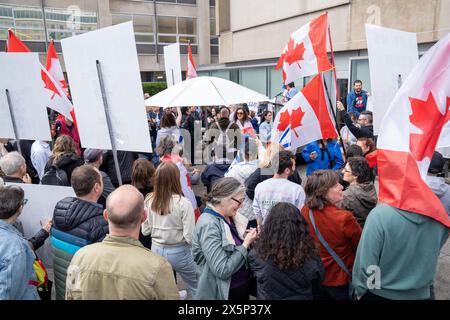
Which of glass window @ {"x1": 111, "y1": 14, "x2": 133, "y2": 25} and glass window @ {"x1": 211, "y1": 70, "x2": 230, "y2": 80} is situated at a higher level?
glass window @ {"x1": 111, "y1": 14, "x2": 133, "y2": 25}

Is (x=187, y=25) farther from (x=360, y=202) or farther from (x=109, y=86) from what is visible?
(x=360, y=202)

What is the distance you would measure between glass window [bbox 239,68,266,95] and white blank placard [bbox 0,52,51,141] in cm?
1395

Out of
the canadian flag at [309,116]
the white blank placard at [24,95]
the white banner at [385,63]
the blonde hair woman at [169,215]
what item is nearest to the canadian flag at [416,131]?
the white banner at [385,63]

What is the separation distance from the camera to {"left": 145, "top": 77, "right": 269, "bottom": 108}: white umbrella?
199 inches

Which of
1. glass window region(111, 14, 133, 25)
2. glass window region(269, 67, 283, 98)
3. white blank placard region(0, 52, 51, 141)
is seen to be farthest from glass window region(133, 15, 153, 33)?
white blank placard region(0, 52, 51, 141)

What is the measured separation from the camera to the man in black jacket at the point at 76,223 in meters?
2.51

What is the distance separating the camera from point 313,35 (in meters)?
4.99

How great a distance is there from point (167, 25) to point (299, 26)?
1763 cm

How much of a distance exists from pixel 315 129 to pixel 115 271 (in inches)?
132

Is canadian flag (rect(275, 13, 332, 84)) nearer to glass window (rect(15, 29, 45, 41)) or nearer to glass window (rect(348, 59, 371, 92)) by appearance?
glass window (rect(348, 59, 371, 92))

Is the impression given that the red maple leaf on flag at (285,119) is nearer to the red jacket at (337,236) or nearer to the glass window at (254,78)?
the red jacket at (337,236)

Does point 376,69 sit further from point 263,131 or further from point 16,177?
point 263,131

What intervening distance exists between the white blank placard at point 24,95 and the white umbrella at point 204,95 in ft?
4.80
